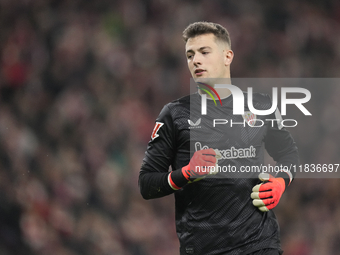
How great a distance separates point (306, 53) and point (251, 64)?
0.74 metres

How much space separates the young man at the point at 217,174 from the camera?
6.85 ft

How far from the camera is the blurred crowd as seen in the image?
16.3 feet

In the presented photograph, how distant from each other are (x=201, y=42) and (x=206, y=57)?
0.10 meters

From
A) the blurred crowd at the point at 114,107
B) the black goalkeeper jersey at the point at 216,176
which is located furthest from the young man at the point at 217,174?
the blurred crowd at the point at 114,107

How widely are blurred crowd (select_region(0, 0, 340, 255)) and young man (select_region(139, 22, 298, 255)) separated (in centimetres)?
286

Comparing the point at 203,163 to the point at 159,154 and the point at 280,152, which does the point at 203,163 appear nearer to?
the point at 159,154

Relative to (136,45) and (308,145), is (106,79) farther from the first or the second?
(308,145)

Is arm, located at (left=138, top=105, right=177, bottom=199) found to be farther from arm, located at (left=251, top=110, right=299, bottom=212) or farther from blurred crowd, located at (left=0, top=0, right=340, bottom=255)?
blurred crowd, located at (left=0, top=0, right=340, bottom=255)

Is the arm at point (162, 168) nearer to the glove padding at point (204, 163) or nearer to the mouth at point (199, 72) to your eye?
the glove padding at point (204, 163)

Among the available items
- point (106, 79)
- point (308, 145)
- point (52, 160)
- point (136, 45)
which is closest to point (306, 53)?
point (308, 145)

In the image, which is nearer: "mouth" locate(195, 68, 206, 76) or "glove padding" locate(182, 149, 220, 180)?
"glove padding" locate(182, 149, 220, 180)

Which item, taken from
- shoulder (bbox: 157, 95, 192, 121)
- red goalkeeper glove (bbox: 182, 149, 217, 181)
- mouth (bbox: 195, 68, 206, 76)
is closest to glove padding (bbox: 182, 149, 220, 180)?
red goalkeeper glove (bbox: 182, 149, 217, 181)

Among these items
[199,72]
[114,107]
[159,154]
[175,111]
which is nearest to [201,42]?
[199,72]

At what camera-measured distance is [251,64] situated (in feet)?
17.9
